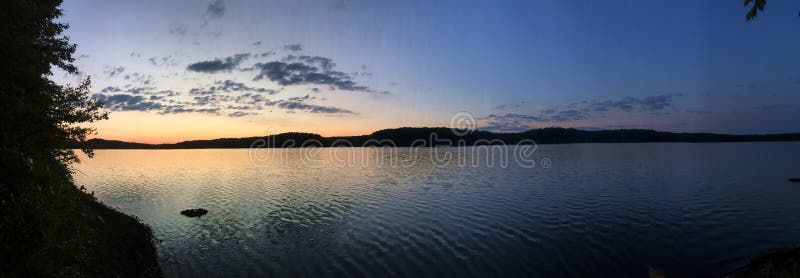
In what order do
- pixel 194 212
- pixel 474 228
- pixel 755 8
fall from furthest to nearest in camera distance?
1. pixel 194 212
2. pixel 474 228
3. pixel 755 8

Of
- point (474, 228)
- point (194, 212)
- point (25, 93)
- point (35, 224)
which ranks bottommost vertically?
point (474, 228)

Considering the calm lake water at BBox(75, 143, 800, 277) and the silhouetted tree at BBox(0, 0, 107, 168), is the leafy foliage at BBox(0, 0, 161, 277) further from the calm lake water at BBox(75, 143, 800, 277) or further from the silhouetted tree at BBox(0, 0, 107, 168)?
the calm lake water at BBox(75, 143, 800, 277)

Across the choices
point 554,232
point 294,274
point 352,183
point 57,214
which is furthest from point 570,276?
point 352,183

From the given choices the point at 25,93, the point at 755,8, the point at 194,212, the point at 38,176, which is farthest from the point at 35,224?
the point at 194,212

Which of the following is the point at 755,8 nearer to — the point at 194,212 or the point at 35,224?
the point at 35,224

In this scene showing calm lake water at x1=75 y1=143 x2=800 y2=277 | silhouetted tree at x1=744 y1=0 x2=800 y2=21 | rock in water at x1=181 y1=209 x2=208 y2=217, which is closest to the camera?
silhouetted tree at x1=744 y1=0 x2=800 y2=21

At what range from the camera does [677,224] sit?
3156 cm

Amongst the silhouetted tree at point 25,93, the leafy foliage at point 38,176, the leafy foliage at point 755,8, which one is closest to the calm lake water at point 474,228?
the leafy foliage at point 38,176

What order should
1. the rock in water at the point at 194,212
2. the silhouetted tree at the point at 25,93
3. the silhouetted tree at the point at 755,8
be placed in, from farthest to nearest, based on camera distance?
the rock in water at the point at 194,212 < the silhouetted tree at the point at 25,93 < the silhouetted tree at the point at 755,8

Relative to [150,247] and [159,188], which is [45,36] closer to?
[150,247]

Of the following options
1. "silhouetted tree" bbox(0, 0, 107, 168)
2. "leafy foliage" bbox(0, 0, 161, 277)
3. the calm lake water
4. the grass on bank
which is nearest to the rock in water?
the calm lake water

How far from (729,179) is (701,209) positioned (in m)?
33.9

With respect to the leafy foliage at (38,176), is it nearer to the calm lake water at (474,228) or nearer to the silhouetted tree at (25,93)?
the silhouetted tree at (25,93)

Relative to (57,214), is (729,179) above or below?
below
